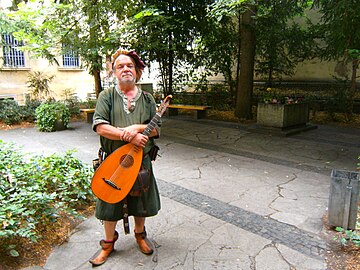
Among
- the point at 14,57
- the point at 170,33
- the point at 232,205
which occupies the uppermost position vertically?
the point at 170,33

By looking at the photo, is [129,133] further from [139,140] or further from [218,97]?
[218,97]

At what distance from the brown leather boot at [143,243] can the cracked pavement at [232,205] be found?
0.06 meters

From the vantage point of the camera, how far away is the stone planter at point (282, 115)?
8188mm

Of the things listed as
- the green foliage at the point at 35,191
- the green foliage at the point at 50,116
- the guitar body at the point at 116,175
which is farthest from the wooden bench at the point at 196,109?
the guitar body at the point at 116,175

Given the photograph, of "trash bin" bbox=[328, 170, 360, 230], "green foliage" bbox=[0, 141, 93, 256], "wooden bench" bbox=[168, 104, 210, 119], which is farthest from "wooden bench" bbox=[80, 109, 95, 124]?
"trash bin" bbox=[328, 170, 360, 230]

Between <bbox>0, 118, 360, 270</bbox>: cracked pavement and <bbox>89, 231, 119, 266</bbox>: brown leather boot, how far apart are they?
5 cm

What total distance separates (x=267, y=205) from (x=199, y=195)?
0.93 meters

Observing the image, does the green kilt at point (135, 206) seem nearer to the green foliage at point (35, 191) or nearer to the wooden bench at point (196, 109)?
the green foliage at point (35, 191)

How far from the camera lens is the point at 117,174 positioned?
8.54 ft

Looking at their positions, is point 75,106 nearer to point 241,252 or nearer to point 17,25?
point 17,25

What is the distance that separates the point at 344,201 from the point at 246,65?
7.67 meters

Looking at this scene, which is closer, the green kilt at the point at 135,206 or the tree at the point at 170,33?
A: the green kilt at the point at 135,206

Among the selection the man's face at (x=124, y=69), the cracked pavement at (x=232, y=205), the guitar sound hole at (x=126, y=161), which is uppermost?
the man's face at (x=124, y=69)

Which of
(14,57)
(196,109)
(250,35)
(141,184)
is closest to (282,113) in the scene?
(250,35)
